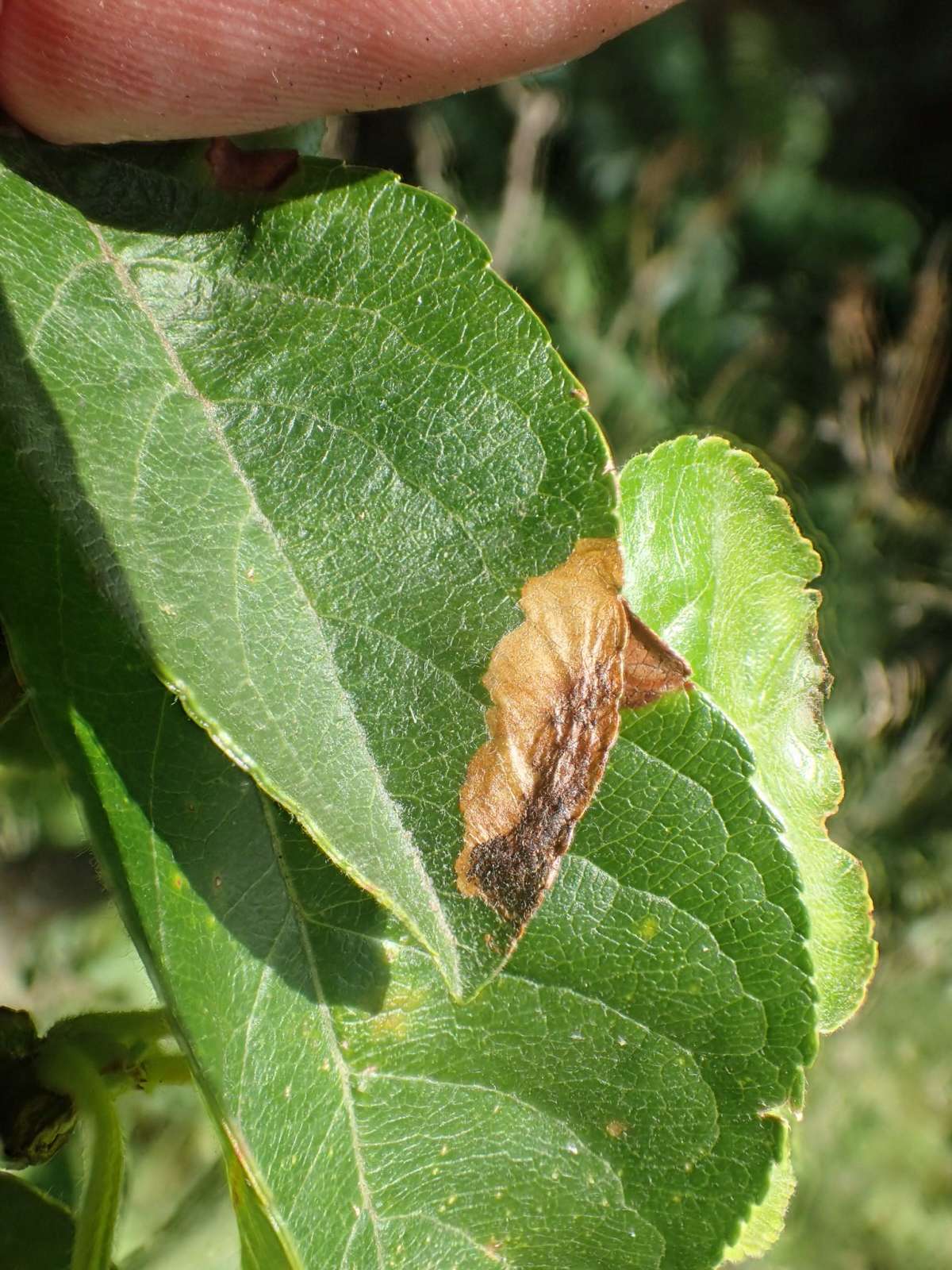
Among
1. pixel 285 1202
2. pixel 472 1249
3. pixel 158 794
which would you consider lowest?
pixel 472 1249

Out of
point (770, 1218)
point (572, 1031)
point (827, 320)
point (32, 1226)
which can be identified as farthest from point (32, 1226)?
point (827, 320)

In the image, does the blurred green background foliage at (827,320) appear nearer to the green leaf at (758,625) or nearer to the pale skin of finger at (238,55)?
the green leaf at (758,625)

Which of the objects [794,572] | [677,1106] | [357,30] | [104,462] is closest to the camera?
[104,462]

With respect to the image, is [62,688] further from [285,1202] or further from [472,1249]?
[472,1249]

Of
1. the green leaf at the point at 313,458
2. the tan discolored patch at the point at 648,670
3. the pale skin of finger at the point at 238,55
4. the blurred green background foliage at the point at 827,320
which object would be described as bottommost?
the blurred green background foliage at the point at 827,320

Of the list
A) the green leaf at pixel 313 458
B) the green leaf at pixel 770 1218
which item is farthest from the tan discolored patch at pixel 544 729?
the green leaf at pixel 770 1218

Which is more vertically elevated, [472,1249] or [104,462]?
[104,462]

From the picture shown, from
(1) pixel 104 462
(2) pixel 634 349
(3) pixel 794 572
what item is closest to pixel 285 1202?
(1) pixel 104 462
